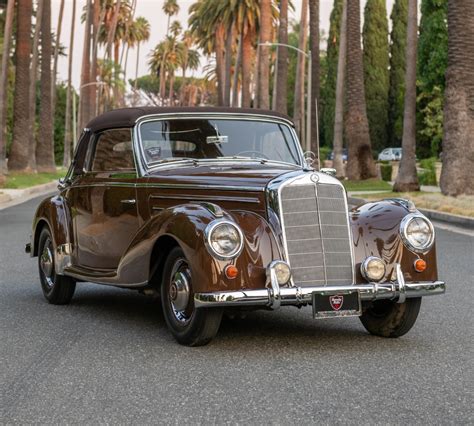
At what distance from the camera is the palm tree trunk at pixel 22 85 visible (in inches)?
1789

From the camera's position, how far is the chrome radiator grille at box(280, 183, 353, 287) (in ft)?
25.2

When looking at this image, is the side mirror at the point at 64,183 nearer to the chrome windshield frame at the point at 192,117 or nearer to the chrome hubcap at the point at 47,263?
the chrome hubcap at the point at 47,263

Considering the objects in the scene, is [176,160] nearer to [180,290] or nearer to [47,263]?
[180,290]

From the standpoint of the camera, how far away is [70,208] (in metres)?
10.2

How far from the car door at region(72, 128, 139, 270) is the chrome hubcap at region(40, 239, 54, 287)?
617 millimetres

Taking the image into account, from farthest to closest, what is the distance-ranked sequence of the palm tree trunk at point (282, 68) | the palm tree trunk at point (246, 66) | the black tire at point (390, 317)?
the palm tree trunk at point (246, 66) → the palm tree trunk at point (282, 68) → the black tire at point (390, 317)

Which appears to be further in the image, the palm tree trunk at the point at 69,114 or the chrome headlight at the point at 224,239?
the palm tree trunk at the point at 69,114

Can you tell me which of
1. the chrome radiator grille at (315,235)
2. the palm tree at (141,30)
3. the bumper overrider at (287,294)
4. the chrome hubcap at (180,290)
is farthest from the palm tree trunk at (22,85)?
the palm tree at (141,30)

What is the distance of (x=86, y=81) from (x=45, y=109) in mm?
21186

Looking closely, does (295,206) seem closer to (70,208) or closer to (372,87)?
(70,208)

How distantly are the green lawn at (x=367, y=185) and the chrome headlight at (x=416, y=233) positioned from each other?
31295 millimetres

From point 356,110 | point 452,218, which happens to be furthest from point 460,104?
point 356,110

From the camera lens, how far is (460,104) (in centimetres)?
2762

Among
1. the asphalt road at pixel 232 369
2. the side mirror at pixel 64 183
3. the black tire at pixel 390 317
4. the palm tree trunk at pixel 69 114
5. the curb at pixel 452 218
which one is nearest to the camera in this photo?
the asphalt road at pixel 232 369
